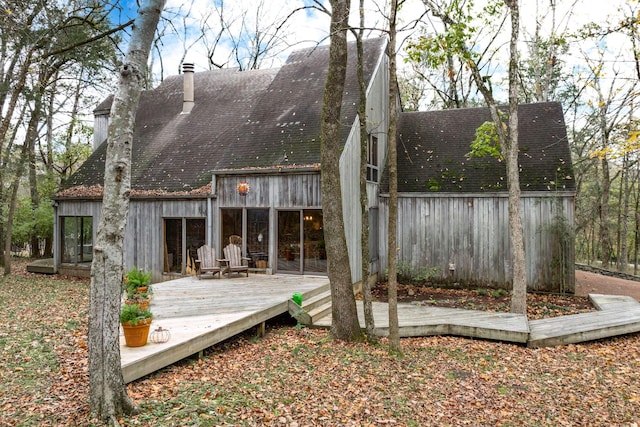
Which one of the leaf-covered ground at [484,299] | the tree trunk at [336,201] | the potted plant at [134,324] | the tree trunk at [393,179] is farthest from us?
the leaf-covered ground at [484,299]

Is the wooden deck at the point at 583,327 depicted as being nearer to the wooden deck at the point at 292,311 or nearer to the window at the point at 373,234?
the wooden deck at the point at 292,311

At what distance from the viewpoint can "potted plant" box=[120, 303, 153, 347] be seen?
4.88 meters

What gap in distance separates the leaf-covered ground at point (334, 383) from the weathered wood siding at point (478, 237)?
4.25m

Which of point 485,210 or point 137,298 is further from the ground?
point 485,210

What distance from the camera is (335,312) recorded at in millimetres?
7004

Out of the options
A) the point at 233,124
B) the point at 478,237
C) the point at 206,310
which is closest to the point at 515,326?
the point at 478,237

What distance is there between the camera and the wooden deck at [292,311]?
19.5 feet

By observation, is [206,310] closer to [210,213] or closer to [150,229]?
[210,213]

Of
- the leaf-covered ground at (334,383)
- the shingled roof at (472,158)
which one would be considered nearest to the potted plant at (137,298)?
the leaf-covered ground at (334,383)

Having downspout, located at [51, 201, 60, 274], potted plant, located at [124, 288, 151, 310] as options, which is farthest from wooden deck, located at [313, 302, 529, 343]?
downspout, located at [51, 201, 60, 274]

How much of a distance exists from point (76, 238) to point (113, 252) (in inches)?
470

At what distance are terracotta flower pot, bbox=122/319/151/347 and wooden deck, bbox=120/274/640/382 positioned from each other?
76 mm

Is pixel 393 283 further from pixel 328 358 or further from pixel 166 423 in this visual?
pixel 166 423

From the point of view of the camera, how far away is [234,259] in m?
10.6
